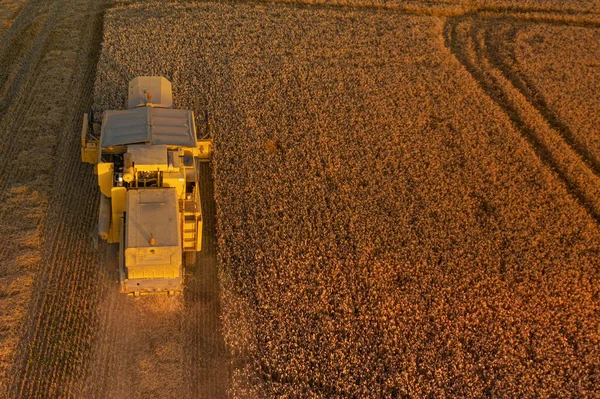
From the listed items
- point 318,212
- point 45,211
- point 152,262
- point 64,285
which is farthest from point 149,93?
point 152,262

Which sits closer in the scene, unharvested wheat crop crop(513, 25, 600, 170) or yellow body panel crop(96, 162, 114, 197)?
yellow body panel crop(96, 162, 114, 197)

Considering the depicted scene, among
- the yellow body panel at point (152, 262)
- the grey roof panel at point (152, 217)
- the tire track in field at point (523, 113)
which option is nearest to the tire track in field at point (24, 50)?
the grey roof panel at point (152, 217)

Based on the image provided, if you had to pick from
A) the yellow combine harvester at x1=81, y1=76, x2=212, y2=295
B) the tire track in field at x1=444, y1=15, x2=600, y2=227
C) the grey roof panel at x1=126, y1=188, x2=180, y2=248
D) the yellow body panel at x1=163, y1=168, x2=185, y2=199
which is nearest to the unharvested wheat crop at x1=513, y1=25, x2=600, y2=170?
the tire track in field at x1=444, y1=15, x2=600, y2=227

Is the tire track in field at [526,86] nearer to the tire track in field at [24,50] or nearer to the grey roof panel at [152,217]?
the grey roof panel at [152,217]

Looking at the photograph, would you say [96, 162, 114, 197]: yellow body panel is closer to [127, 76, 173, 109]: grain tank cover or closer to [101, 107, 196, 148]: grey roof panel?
[101, 107, 196, 148]: grey roof panel

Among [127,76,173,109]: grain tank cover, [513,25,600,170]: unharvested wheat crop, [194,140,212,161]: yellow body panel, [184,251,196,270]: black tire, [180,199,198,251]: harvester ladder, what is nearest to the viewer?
[180,199,198,251]: harvester ladder

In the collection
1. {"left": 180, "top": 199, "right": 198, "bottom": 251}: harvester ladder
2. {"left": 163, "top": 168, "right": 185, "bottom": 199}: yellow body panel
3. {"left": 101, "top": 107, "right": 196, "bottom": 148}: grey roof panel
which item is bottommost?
{"left": 180, "top": 199, "right": 198, "bottom": 251}: harvester ladder
